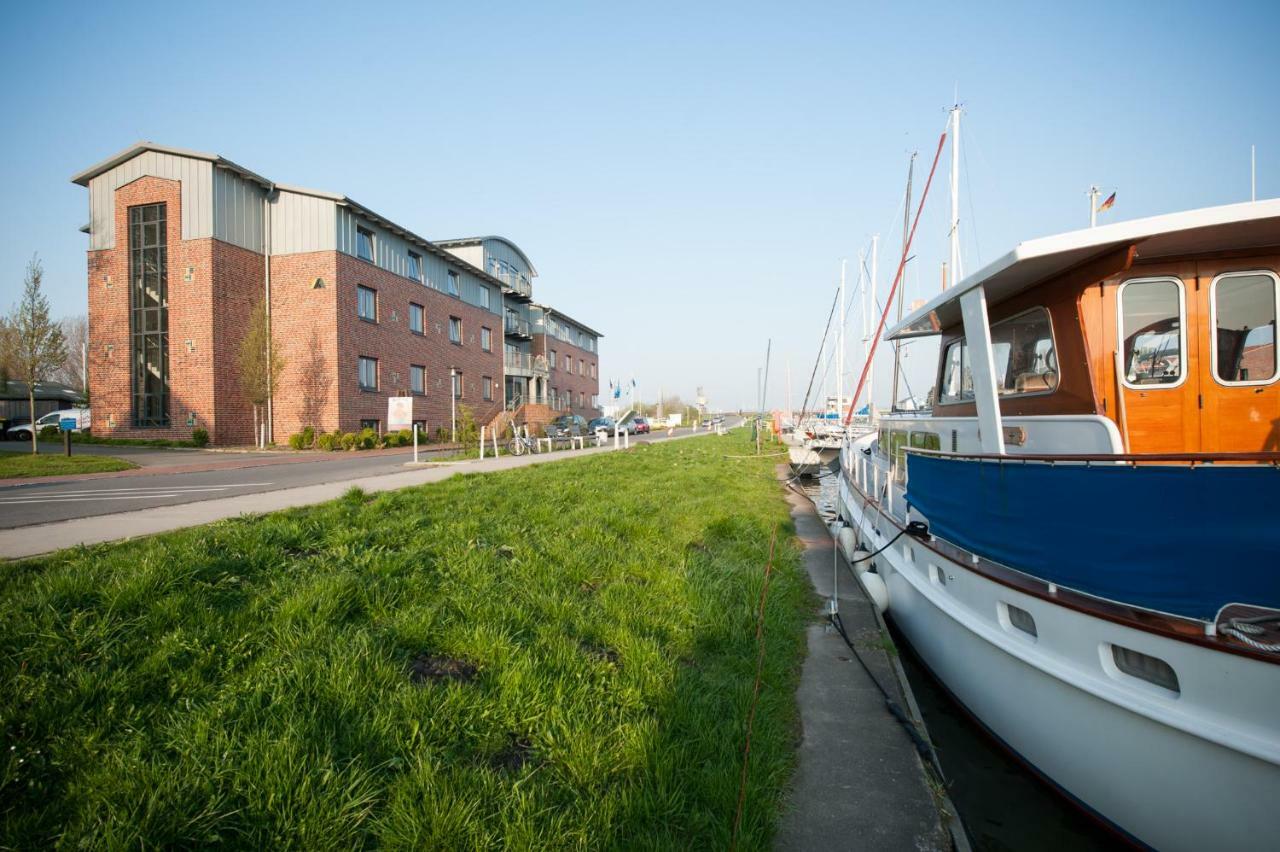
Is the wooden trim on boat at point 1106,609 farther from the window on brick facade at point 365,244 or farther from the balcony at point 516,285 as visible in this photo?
the balcony at point 516,285

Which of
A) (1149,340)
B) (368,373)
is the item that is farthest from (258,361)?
(1149,340)

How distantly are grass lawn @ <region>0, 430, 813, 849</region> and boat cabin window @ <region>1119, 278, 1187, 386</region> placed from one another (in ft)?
10.3

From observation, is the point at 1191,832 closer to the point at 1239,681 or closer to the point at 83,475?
the point at 1239,681

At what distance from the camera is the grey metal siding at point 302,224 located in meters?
26.1

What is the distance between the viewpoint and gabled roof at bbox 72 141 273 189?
78.8ft

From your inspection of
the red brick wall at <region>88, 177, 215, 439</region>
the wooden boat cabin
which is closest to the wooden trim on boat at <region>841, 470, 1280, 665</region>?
the wooden boat cabin

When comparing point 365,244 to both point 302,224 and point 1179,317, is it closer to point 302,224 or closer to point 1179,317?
point 302,224

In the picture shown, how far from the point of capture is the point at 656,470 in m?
14.9

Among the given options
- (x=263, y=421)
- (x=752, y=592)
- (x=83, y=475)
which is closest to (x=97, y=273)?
(x=263, y=421)

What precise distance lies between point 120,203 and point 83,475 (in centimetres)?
1834

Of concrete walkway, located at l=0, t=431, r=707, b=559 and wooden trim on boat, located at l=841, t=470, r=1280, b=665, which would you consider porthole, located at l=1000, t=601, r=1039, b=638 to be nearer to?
wooden trim on boat, located at l=841, t=470, r=1280, b=665

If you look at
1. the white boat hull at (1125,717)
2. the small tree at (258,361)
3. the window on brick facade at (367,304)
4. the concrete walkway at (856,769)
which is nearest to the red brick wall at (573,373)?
the window on brick facade at (367,304)

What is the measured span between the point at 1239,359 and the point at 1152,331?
0.57 m

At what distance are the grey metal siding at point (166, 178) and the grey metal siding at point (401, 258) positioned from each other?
4859mm
